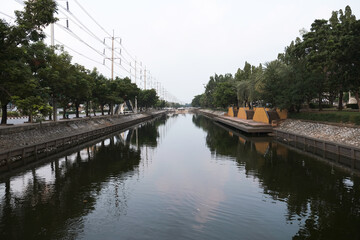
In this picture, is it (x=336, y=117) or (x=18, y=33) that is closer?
(x=18, y=33)

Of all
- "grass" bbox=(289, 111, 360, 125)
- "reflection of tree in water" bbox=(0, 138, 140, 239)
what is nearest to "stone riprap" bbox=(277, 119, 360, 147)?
"grass" bbox=(289, 111, 360, 125)

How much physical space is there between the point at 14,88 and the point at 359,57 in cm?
3663

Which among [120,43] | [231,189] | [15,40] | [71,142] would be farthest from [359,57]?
[120,43]

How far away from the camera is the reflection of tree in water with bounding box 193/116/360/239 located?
1172cm

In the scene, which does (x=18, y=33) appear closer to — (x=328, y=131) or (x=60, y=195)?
(x=60, y=195)

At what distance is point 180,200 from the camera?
1520 cm

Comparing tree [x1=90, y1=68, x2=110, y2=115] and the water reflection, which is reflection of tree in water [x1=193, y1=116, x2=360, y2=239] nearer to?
the water reflection

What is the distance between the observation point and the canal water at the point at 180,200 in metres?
11.4

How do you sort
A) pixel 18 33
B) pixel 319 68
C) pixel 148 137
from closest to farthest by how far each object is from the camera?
pixel 18 33, pixel 319 68, pixel 148 137

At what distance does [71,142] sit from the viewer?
36781 millimetres

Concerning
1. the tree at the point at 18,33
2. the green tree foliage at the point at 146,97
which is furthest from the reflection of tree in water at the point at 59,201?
the green tree foliage at the point at 146,97

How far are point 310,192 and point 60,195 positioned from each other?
16422 mm

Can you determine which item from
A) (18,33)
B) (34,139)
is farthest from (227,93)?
(18,33)

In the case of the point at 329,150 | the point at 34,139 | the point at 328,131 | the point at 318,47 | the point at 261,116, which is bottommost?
the point at 329,150
